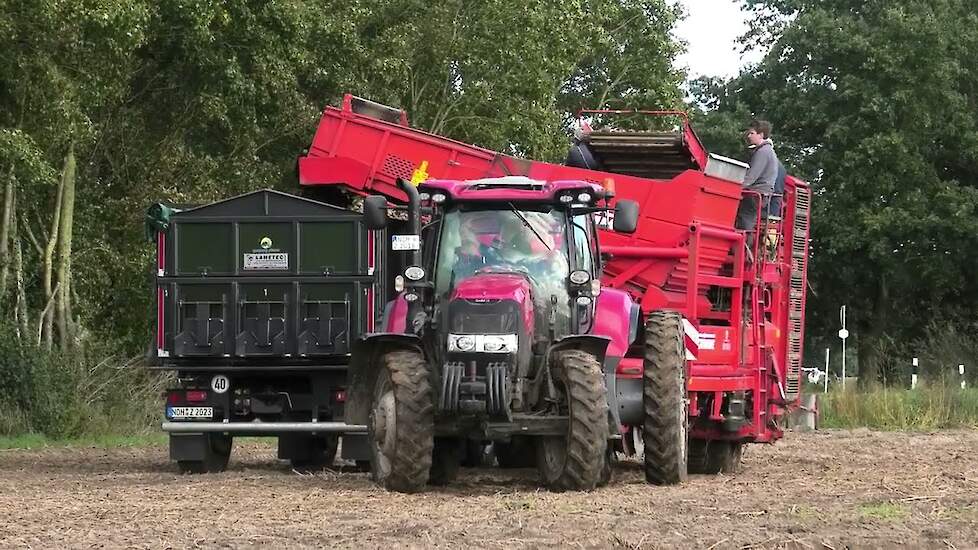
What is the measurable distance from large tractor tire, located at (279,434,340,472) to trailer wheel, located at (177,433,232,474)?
0.61 meters

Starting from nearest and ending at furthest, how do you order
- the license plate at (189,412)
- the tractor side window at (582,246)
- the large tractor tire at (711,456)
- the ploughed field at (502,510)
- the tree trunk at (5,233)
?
the ploughed field at (502,510), the tractor side window at (582,246), the large tractor tire at (711,456), the license plate at (189,412), the tree trunk at (5,233)

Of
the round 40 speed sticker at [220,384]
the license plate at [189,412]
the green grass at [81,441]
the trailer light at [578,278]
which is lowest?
the green grass at [81,441]

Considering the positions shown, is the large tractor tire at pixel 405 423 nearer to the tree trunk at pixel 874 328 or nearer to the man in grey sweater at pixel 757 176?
the man in grey sweater at pixel 757 176

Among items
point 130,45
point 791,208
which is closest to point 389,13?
point 130,45

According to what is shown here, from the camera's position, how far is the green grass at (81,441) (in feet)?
74.7

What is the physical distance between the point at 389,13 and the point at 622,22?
13.3 meters

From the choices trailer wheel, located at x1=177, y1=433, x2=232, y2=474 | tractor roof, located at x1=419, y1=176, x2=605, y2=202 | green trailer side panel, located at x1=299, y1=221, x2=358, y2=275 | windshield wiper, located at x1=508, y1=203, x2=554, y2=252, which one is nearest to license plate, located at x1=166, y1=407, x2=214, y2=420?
trailer wheel, located at x1=177, y1=433, x2=232, y2=474

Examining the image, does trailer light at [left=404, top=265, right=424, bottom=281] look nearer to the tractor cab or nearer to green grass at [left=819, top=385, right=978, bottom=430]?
the tractor cab

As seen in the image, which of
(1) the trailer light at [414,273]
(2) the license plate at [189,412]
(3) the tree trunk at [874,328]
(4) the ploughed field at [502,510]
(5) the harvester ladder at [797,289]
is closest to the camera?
(4) the ploughed field at [502,510]

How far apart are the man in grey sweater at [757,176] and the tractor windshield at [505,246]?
11.0 feet

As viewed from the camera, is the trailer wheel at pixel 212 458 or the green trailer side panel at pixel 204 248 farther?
the trailer wheel at pixel 212 458

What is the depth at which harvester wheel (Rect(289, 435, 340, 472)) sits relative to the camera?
18.7 m

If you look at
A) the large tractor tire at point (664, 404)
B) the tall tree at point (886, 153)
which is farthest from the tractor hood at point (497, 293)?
the tall tree at point (886, 153)

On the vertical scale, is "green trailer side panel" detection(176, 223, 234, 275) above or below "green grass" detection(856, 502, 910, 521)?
above
